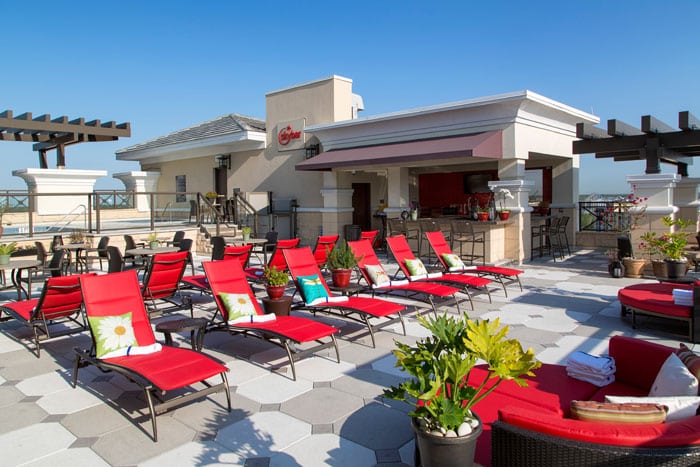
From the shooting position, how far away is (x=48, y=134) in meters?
18.2

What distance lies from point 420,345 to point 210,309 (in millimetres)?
5936

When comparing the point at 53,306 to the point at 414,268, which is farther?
the point at 414,268

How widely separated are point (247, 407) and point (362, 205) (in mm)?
14413

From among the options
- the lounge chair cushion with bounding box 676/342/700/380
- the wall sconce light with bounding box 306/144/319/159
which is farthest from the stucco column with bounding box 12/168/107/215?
the lounge chair cushion with bounding box 676/342/700/380

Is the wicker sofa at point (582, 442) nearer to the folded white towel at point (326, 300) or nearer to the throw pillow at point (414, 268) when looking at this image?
the folded white towel at point (326, 300)

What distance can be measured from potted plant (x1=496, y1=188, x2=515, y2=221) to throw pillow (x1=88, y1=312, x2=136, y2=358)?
9551 mm

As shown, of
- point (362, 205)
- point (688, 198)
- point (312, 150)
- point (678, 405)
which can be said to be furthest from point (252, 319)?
point (688, 198)

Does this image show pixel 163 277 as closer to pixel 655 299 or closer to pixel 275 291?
pixel 275 291

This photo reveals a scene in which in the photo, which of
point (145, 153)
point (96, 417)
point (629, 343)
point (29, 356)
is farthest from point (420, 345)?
point (145, 153)

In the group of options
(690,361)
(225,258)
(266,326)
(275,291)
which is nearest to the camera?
(690,361)

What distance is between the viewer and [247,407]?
4406mm

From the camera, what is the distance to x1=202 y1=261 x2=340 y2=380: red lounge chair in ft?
17.3

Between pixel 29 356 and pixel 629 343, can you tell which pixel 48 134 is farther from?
pixel 629 343

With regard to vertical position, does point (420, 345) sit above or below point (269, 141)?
below
